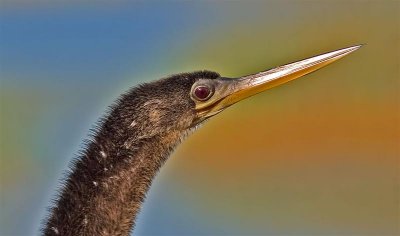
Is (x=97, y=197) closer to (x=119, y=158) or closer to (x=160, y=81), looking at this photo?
(x=119, y=158)

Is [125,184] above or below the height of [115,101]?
below

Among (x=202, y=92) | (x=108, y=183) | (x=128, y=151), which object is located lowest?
(x=108, y=183)

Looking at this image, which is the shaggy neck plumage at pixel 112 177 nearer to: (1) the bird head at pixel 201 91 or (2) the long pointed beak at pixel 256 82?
(1) the bird head at pixel 201 91

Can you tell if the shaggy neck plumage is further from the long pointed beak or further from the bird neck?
the long pointed beak

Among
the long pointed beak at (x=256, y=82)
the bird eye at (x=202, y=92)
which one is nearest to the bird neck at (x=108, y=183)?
the bird eye at (x=202, y=92)

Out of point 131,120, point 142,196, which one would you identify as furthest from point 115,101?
point 142,196

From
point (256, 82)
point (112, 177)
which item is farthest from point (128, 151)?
point (256, 82)

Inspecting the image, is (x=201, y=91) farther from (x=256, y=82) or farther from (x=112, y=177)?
(x=112, y=177)
